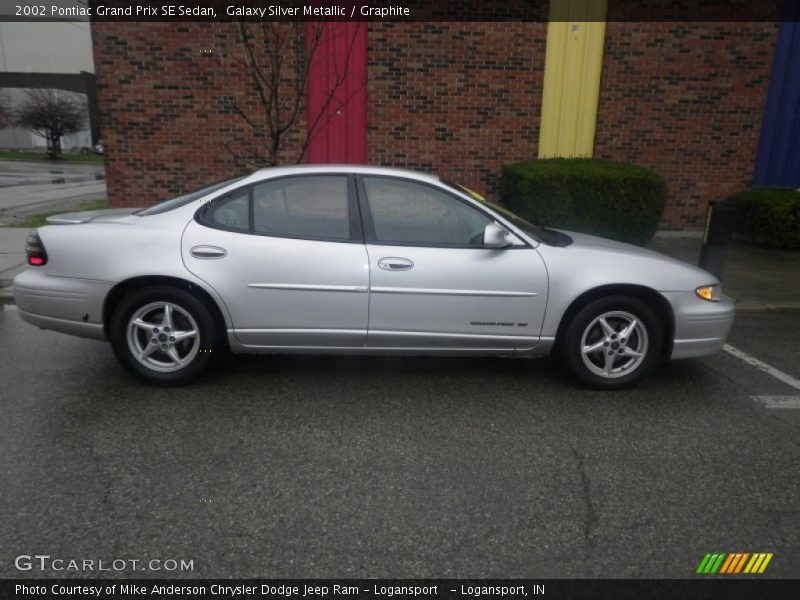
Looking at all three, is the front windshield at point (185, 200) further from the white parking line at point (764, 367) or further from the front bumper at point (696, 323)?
the white parking line at point (764, 367)

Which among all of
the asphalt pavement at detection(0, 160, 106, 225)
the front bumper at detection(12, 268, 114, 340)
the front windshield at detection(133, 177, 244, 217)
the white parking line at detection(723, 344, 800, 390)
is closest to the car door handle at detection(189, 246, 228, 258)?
the front windshield at detection(133, 177, 244, 217)

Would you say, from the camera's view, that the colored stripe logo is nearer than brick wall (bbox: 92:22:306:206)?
Yes

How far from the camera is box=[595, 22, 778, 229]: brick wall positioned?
1041 cm

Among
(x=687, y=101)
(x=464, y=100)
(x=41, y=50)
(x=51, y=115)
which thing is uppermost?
(x=41, y=50)

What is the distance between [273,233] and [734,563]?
10.4 ft

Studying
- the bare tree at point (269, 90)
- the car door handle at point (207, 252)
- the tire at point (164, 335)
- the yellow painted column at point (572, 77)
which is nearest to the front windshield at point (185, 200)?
the car door handle at point (207, 252)

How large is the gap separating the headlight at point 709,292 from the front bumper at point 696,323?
3 cm

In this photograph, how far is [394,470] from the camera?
10.7 ft

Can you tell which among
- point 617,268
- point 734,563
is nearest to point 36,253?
point 617,268

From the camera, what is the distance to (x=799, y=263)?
29.8 ft

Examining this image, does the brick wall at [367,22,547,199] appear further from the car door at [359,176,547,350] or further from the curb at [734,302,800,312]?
the car door at [359,176,547,350]

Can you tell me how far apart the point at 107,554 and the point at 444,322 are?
2418 mm

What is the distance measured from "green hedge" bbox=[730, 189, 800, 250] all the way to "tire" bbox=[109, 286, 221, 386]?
9227mm

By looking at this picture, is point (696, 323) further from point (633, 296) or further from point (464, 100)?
point (464, 100)
